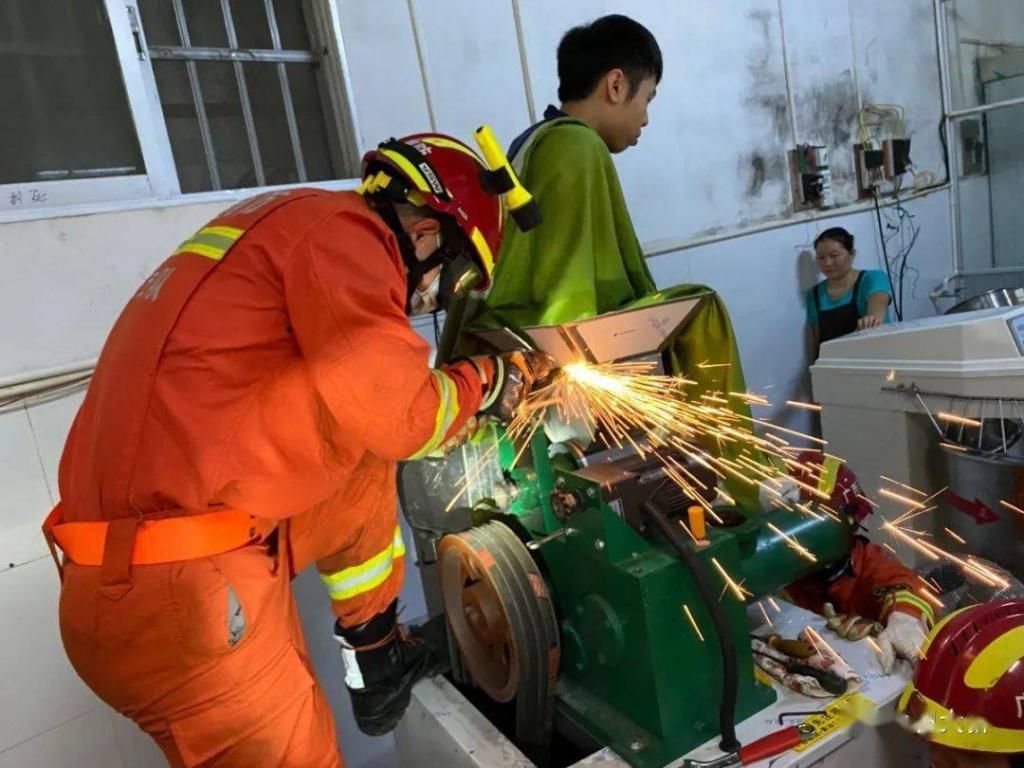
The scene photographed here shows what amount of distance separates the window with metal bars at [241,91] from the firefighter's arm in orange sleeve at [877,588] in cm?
209

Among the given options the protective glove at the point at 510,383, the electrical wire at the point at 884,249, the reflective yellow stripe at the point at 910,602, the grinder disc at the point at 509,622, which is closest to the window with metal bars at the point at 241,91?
the protective glove at the point at 510,383

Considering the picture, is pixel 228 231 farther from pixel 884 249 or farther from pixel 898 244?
pixel 898 244

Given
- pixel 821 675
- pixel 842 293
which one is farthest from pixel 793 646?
pixel 842 293

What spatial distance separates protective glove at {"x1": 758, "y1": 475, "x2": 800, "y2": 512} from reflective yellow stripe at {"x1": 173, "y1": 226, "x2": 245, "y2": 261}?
1.39m

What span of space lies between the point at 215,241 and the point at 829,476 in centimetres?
157

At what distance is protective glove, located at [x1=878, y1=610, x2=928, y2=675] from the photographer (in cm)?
160

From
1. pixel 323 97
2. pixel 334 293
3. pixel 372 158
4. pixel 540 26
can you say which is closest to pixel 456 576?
pixel 334 293

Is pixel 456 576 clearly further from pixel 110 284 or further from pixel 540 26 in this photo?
pixel 540 26

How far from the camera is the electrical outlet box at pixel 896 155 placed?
4406 millimetres

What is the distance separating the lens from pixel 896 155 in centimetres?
444

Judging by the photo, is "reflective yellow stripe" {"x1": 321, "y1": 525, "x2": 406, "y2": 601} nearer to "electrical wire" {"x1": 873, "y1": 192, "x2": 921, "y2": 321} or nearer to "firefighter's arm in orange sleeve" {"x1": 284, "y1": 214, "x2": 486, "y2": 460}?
"firefighter's arm in orange sleeve" {"x1": 284, "y1": 214, "x2": 486, "y2": 460}

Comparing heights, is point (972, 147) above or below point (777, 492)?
above

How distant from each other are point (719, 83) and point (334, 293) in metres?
3.01

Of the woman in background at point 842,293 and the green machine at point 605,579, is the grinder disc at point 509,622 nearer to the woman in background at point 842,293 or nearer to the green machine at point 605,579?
the green machine at point 605,579
